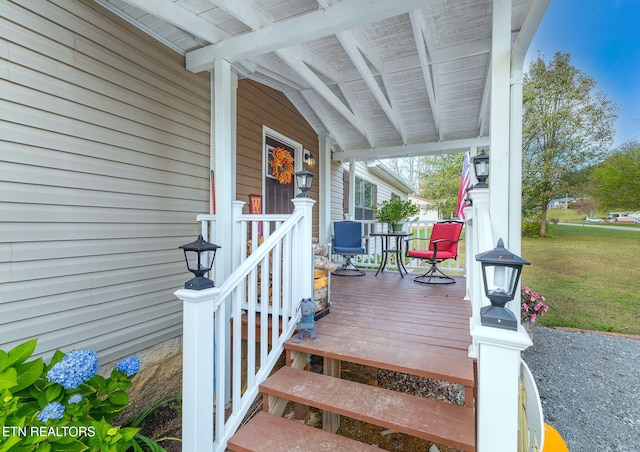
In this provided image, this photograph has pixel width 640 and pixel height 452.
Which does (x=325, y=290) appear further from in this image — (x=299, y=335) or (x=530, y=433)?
(x=530, y=433)

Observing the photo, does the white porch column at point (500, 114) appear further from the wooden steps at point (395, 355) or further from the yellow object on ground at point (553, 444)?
the yellow object on ground at point (553, 444)

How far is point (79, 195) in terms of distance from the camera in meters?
2.17

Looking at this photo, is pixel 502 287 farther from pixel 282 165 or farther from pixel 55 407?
pixel 282 165

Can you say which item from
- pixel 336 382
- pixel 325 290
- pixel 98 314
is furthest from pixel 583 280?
pixel 98 314

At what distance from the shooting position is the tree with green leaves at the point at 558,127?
14.1 feet

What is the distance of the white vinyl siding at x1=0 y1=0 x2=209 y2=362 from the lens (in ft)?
6.12

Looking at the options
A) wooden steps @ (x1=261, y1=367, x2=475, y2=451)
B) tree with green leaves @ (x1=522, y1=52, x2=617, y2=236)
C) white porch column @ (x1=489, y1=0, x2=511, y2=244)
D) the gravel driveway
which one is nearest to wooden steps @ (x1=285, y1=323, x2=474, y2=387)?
wooden steps @ (x1=261, y1=367, x2=475, y2=451)

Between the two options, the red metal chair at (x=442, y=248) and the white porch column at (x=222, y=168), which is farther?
the red metal chair at (x=442, y=248)

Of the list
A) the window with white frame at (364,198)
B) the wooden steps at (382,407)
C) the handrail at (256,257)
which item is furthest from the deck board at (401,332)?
the window with white frame at (364,198)

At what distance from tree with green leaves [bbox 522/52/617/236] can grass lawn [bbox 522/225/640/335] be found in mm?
383

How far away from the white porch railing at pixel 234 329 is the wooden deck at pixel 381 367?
13 cm

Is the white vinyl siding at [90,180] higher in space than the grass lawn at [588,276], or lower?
higher

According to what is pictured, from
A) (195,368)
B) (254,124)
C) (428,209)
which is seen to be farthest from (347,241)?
(428,209)

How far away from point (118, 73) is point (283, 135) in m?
2.50
